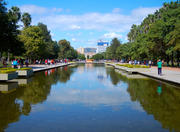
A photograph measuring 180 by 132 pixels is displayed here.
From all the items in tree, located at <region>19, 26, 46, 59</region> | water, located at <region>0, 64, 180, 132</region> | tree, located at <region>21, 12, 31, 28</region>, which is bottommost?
water, located at <region>0, 64, 180, 132</region>

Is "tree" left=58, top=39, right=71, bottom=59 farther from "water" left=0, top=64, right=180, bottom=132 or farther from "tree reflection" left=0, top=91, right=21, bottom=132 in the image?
"water" left=0, top=64, right=180, bottom=132

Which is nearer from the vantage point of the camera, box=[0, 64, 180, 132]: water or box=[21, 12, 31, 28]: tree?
box=[0, 64, 180, 132]: water

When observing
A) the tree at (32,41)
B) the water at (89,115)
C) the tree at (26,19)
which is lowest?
the water at (89,115)

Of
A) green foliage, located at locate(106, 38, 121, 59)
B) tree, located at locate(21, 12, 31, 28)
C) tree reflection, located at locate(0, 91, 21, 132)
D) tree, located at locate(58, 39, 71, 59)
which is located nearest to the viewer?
tree reflection, located at locate(0, 91, 21, 132)

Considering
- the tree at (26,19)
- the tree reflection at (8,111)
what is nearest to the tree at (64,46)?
the tree at (26,19)

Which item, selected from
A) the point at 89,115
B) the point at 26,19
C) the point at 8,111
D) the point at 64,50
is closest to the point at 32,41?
the point at 26,19

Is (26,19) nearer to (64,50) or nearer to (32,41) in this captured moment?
(32,41)

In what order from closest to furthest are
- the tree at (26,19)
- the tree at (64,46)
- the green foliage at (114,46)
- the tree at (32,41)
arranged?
the tree at (32,41), the tree at (26,19), the tree at (64,46), the green foliage at (114,46)

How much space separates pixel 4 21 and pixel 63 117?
26806mm

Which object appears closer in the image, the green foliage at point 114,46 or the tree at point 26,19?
the tree at point 26,19

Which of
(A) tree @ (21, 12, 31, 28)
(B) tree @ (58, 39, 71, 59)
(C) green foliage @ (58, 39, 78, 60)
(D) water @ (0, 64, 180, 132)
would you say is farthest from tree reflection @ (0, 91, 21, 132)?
(B) tree @ (58, 39, 71, 59)

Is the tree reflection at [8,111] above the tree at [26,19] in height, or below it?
below

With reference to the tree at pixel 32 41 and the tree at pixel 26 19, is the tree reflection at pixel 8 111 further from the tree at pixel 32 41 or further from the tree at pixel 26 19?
the tree at pixel 26 19

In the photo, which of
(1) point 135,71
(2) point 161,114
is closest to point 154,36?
(1) point 135,71
